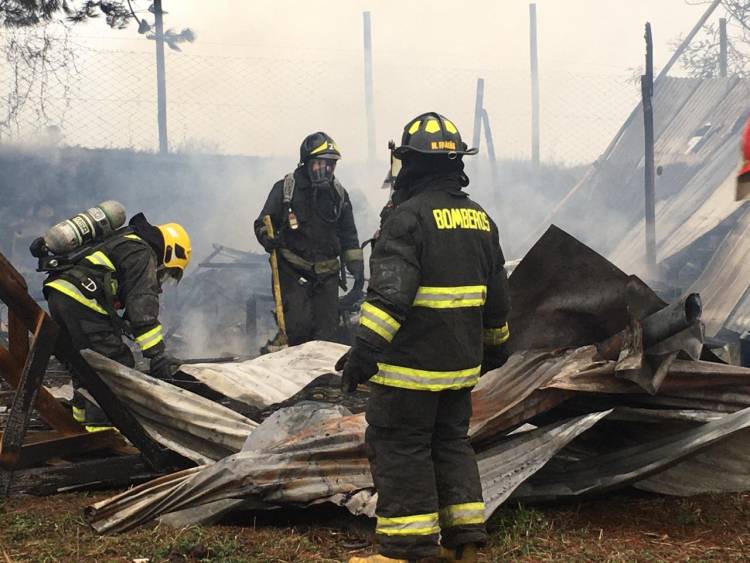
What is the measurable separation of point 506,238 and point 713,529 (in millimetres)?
11478

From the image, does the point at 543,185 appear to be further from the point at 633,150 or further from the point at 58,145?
the point at 58,145

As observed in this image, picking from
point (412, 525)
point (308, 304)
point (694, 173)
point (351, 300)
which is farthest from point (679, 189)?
point (412, 525)

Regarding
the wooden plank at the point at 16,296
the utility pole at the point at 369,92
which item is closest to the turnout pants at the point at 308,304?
the wooden plank at the point at 16,296

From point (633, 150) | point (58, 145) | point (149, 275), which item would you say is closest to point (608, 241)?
point (633, 150)

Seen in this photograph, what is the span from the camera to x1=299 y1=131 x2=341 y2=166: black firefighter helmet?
7.67m

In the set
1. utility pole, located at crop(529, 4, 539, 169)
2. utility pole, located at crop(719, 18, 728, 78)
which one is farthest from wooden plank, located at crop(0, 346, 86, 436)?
utility pole, located at crop(719, 18, 728, 78)

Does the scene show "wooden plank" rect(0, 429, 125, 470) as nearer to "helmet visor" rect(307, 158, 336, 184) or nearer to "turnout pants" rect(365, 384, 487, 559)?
"turnout pants" rect(365, 384, 487, 559)

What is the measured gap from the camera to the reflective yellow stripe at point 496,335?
11.9ft

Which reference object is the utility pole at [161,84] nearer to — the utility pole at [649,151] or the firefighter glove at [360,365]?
the utility pole at [649,151]

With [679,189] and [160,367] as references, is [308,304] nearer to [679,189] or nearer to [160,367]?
[160,367]

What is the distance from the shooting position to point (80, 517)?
395cm

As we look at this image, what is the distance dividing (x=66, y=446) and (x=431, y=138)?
257cm

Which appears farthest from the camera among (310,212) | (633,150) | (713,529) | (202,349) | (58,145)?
(633,150)

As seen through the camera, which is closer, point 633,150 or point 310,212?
point 310,212
